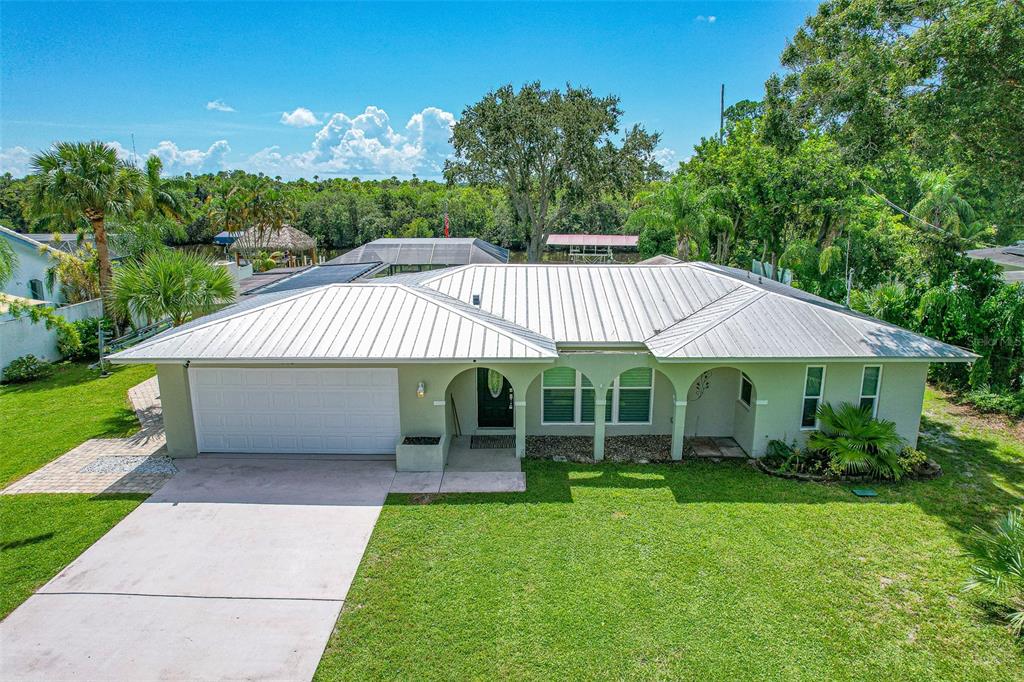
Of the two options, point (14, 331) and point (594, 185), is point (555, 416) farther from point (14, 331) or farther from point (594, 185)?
point (594, 185)

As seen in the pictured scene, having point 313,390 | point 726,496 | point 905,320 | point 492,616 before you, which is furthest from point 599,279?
point 905,320

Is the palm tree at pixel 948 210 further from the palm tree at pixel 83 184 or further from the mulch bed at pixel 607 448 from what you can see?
the palm tree at pixel 83 184

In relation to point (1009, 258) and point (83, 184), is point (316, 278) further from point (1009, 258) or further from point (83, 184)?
point (1009, 258)

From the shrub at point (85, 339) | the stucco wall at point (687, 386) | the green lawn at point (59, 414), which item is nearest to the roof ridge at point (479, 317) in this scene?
the stucco wall at point (687, 386)

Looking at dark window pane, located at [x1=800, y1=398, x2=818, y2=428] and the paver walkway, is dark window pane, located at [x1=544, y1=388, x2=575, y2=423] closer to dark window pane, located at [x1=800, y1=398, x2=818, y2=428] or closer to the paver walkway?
dark window pane, located at [x1=800, y1=398, x2=818, y2=428]

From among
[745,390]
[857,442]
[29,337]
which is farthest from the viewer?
[29,337]

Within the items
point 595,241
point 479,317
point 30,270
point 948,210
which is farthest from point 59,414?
point 595,241
